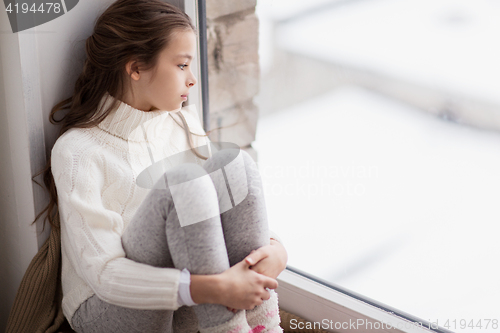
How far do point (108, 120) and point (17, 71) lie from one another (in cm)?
22

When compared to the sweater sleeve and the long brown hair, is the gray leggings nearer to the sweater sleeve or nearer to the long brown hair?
the sweater sleeve

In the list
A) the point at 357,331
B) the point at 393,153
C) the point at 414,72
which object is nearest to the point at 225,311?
the point at 357,331

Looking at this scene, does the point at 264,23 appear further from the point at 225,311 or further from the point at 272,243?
the point at 225,311

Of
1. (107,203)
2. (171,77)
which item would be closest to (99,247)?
(107,203)

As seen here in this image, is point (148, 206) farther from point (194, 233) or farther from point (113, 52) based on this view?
point (113, 52)

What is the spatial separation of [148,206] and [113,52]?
0.38m

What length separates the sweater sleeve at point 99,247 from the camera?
827 mm

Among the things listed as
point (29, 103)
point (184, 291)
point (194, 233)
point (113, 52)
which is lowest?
point (184, 291)

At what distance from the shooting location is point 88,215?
0.87m

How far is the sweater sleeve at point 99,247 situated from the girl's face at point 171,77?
0.21 metres

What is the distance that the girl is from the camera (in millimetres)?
833

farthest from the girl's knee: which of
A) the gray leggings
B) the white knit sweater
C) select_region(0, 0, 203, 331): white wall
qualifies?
select_region(0, 0, 203, 331): white wall

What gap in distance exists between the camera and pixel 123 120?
99 cm

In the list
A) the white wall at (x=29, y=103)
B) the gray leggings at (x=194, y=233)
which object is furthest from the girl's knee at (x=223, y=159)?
the white wall at (x=29, y=103)
